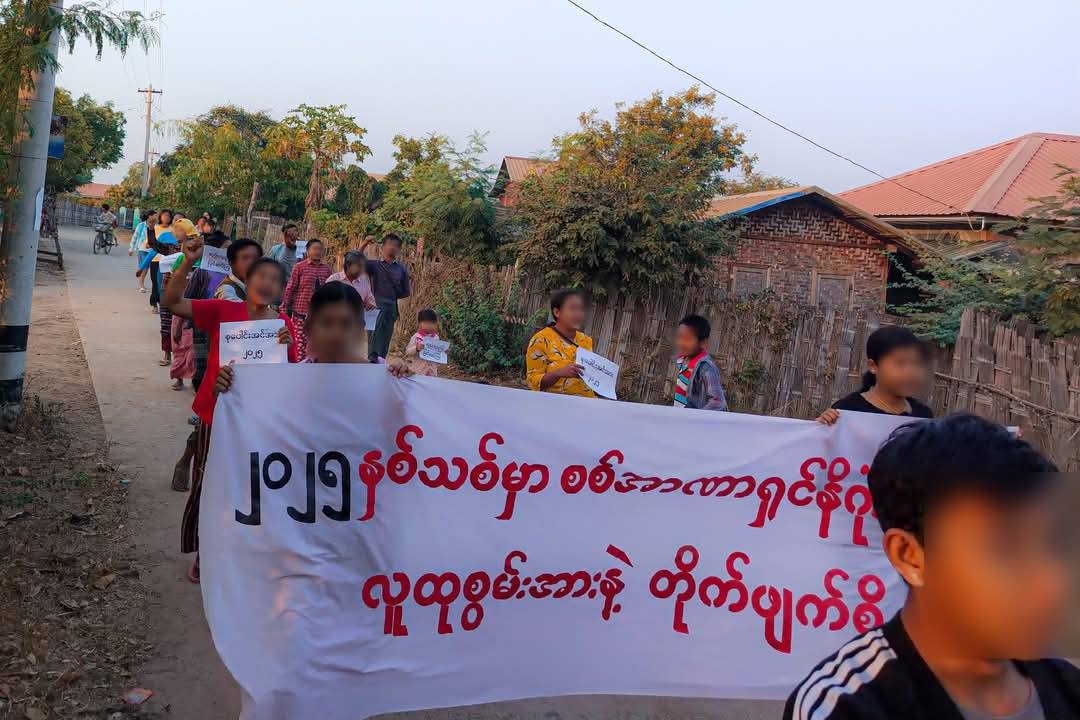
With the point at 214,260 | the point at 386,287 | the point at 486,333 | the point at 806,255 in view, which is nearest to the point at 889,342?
the point at 214,260

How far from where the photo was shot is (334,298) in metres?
3.93

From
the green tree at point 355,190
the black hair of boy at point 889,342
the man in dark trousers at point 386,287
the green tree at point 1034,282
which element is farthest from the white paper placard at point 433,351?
the green tree at point 355,190

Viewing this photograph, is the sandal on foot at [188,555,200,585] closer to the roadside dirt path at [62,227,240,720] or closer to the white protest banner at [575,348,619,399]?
the roadside dirt path at [62,227,240,720]

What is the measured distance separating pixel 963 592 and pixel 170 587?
4.31 meters

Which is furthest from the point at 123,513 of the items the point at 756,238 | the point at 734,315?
the point at 756,238

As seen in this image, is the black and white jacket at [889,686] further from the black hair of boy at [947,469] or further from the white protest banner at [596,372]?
the white protest banner at [596,372]

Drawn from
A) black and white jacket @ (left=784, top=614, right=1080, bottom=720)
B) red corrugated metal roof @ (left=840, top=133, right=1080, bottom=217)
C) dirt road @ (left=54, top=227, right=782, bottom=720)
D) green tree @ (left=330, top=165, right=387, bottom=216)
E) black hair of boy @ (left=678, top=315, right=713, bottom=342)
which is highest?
red corrugated metal roof @ (left=840, top=133, right=1080, bottom=217)

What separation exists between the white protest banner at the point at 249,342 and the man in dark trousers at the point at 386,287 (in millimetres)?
6709

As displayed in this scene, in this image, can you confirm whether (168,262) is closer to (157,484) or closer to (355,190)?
(157,484)

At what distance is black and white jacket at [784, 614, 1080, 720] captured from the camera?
1326 millimetres

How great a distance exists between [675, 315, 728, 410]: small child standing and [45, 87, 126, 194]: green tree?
18441mm

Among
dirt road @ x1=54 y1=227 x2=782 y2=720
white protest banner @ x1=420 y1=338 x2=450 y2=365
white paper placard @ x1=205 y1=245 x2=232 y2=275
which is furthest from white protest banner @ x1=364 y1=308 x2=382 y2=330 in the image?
white protest banner @ x1=420 y1=338 x2=450 y2=365

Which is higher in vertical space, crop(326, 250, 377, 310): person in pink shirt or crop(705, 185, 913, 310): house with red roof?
crop(705, 185, 913, 310): house with red roof

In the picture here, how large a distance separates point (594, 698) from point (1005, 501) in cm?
308
